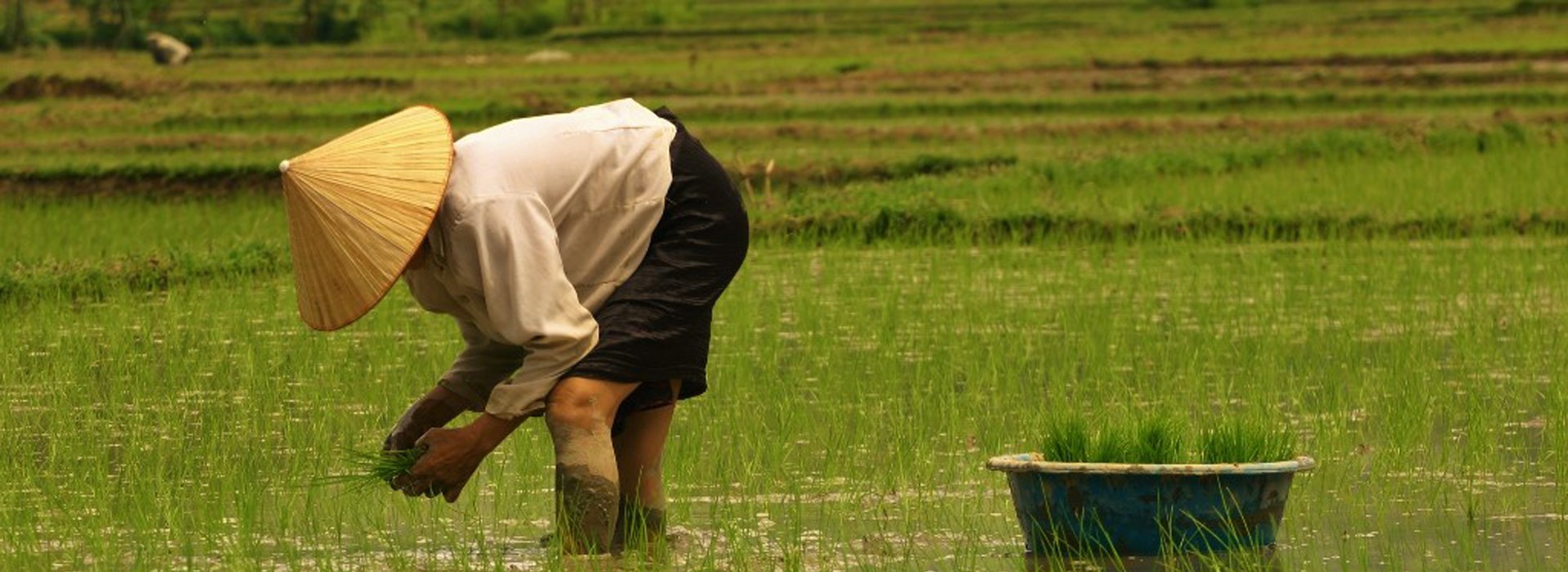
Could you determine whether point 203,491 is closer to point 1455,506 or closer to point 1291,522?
point 1291,522

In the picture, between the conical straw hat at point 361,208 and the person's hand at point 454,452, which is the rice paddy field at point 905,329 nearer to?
the person's hand at point 454,452

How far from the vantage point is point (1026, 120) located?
14.4 meters

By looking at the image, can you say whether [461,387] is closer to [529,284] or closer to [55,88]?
[529,284]

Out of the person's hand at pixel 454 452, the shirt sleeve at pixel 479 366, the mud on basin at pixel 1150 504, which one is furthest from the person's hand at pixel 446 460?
the mud on basin at pixel 1150 504

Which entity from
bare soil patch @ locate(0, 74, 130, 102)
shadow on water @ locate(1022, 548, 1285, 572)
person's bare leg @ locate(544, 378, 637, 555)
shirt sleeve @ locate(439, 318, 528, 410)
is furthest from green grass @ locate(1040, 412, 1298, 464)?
bare soil patch @ locate(0, 74, 130, 102)

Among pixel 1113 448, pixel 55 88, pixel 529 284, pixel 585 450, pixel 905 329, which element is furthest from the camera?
pixel 55 88

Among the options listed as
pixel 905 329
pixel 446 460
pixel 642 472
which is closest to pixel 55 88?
pixel 905 329

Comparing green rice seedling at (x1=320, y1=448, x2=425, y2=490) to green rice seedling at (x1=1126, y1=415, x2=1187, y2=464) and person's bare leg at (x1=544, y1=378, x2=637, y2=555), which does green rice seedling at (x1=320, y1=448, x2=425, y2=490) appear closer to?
person's bare leg at (x1=544, y1=378, x2=637, y2=555)

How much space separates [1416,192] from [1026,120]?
4924 mm

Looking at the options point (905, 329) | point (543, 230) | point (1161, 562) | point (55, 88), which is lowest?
point (55, 88)

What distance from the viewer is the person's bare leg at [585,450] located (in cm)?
326

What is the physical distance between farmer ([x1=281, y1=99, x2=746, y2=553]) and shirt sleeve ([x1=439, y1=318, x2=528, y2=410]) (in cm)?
2

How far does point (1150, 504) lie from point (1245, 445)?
0.82 feet

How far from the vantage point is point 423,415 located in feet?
11.7
